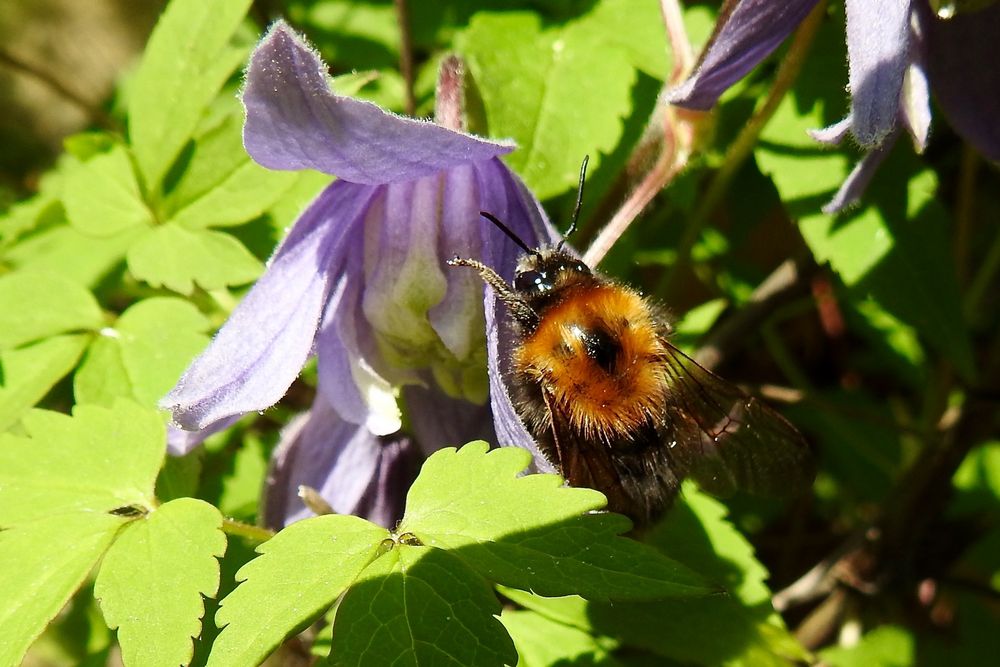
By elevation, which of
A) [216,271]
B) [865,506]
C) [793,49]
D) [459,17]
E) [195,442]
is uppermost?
[793,49]

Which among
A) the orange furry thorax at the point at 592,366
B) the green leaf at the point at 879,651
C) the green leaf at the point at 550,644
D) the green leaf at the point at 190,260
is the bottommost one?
the green leaf at the point at 879,651

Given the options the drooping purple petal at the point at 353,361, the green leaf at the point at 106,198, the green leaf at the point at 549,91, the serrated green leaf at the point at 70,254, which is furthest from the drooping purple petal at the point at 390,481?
the serrated green leaf at the point at 70,254

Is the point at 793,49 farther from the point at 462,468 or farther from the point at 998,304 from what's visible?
the point at 998,304

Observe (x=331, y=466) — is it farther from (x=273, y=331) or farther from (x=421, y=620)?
(x=421, y=620)

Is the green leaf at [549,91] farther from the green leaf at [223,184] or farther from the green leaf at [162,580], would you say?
the green leaf at [162,580]

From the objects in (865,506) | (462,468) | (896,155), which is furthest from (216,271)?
(865,506)
